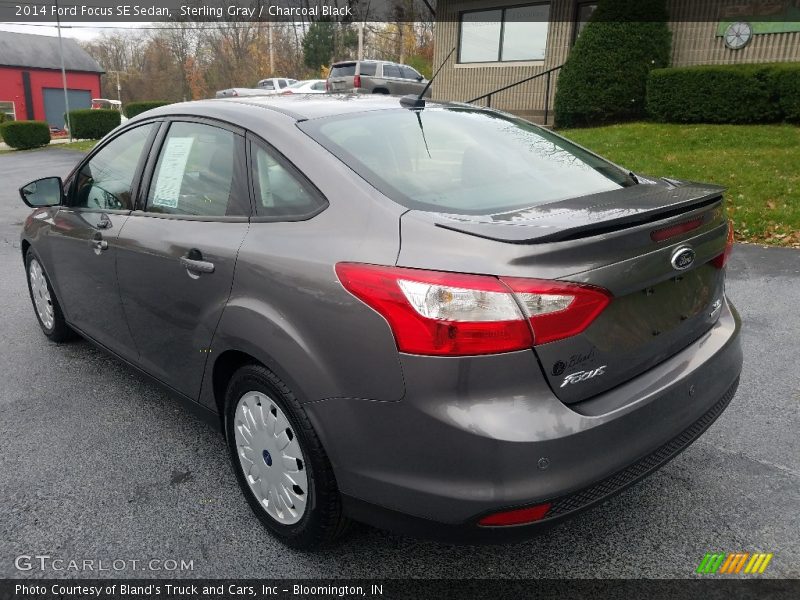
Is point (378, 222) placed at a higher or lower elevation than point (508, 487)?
higher

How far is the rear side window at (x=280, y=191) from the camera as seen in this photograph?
2.31 meters

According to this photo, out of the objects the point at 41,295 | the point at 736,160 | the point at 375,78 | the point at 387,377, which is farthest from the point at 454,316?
the point at 375,78

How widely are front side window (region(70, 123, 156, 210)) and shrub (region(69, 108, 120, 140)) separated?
26.8 meters

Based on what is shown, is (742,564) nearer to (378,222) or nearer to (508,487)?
(508,487)

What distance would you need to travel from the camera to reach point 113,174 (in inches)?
140

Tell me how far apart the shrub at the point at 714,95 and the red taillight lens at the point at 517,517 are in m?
12.4

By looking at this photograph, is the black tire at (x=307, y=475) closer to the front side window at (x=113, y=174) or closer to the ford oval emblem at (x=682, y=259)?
the ford oval emblem at (x=682, y=259)

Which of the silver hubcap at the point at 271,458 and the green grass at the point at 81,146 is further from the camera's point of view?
the green grass at the point at 81,146

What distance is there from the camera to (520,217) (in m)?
2.08

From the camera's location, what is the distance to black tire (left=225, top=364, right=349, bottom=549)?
7.06 ft

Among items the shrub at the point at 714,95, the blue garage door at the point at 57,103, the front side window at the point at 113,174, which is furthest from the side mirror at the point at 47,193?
the blue garage door at the point at 57,103

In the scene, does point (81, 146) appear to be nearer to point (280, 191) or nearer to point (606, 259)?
point (280, 191)

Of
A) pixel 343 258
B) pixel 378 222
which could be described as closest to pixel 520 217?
pixel 378 222

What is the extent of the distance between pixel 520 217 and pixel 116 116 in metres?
30.4
